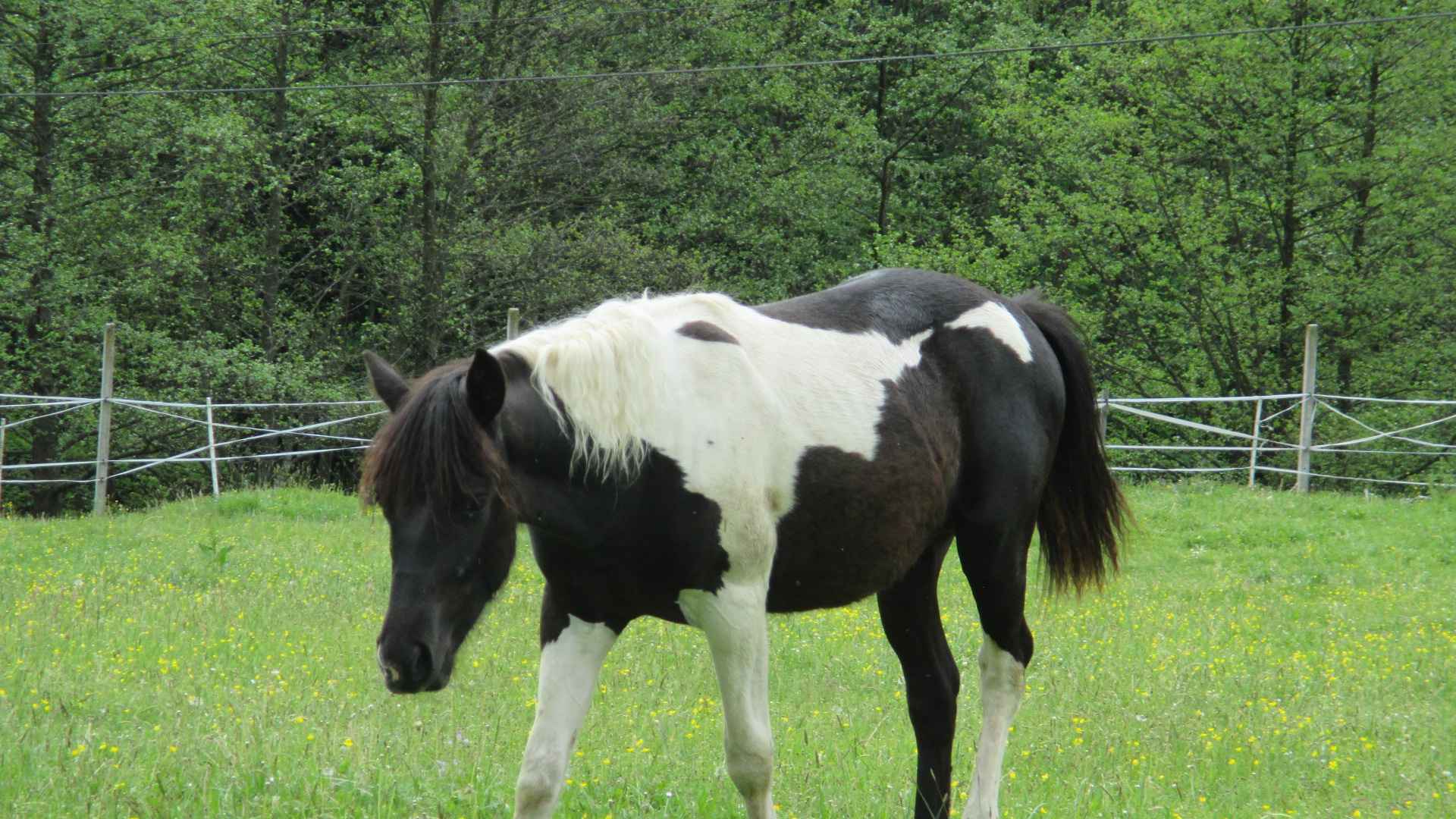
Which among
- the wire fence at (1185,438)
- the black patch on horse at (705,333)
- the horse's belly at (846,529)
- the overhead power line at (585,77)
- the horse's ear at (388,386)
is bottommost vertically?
the wire fence at (1185,438)

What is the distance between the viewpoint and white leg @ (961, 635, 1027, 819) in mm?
4590

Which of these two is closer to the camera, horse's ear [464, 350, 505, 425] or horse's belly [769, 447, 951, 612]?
horse's ear [464, 350, 505, 425]

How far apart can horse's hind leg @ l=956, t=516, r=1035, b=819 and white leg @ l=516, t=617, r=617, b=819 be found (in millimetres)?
1490

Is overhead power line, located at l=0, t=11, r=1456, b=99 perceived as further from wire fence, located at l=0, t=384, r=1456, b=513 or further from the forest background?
wire fence, located at l=0, t=384, r=1456, b=513

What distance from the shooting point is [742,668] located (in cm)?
380

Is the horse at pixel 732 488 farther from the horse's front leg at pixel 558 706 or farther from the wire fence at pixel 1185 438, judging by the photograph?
the wire fence at pixel 1185 438

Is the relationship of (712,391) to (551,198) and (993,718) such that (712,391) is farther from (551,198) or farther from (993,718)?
(551,198)

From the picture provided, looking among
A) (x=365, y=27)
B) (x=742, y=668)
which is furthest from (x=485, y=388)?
(x=365, y=27)

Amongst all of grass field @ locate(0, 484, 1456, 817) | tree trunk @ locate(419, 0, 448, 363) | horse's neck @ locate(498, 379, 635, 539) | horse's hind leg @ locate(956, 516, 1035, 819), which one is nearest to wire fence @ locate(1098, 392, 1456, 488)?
grass field @ locate(0, 484, 1456, 817)

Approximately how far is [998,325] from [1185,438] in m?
20.4

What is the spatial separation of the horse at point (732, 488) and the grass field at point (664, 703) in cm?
39

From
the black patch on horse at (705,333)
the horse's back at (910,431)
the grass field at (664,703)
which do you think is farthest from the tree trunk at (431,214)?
the black patch on horse at (705,333)

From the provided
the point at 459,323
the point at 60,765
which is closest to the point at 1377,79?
the point at 459,323

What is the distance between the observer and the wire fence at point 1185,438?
1692 centimetres
